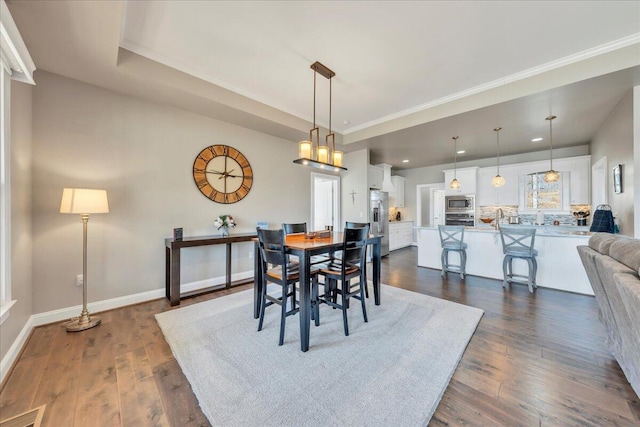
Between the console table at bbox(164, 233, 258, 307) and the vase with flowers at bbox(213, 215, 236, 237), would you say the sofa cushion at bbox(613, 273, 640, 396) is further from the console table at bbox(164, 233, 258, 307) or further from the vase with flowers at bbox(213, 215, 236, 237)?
the vase with flowers at bbox(213, 215, 236, 237)

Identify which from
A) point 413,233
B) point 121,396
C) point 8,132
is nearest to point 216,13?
point 8,132

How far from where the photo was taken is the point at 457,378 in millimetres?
1794

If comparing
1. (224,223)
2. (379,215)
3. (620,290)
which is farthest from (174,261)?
(379,215)

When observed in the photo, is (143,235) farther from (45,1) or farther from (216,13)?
(216,13)

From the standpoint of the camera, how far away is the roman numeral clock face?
3773 mm

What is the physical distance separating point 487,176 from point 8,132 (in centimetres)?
822

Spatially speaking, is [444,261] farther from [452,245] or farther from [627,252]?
[627,252]

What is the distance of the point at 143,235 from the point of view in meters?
3.27

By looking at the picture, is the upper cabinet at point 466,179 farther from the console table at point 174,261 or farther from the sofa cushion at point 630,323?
the console table at point 174,261

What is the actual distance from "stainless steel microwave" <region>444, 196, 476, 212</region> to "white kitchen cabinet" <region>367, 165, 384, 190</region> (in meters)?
2.22

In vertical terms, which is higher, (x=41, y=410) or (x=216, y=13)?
(x=216, y=13)

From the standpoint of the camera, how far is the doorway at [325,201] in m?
5.50

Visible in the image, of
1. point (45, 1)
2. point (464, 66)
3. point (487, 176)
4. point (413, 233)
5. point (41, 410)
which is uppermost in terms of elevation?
point (464, 66)

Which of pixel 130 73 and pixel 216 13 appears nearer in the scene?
pixel 216 13
